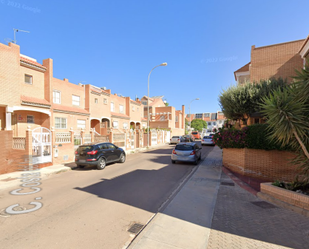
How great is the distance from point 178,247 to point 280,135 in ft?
14.2

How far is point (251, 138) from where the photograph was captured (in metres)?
8.28

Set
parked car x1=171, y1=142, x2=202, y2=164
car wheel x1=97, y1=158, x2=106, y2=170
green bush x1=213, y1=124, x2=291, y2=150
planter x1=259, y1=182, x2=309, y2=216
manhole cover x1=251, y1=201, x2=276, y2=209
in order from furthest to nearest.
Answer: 1. parked car x1=171, y1=142, x2=202, y2=164
2. car wheel x1=97, y1=158, x2=106, y2=170
3. green bush x1=213, y1=124, x2=291, y2=150
4. manhole cover x1=251, y1=201, x2=276, y2=209
5. planter x1=259, y1=182, x2=309, y2=216

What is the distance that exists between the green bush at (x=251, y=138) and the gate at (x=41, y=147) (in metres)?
10.7

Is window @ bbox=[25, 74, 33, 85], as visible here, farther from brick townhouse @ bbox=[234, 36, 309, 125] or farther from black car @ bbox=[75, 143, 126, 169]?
brick townhouse @ bbox=[234, 36, 309, 125]

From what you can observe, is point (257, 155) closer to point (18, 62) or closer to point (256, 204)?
point (256, 204)

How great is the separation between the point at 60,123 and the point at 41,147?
7701mm

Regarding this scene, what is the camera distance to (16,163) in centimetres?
1009

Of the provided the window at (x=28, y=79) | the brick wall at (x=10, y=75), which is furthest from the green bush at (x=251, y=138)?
the window at (x=28, y=79)

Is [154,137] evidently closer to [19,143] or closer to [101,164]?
[101,164]

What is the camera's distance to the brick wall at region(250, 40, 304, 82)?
13.8 metres

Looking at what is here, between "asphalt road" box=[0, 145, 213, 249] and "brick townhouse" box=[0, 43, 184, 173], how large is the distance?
3739mm

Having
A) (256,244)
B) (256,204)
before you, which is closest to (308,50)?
(256,204)

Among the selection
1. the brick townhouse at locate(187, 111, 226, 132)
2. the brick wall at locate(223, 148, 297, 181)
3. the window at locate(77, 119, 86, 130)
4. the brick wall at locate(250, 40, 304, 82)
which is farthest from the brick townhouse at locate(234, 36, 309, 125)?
the brick townhouse at locate(187, 111, 226, 132)

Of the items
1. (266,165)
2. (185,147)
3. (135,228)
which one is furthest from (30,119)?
(266,165)
